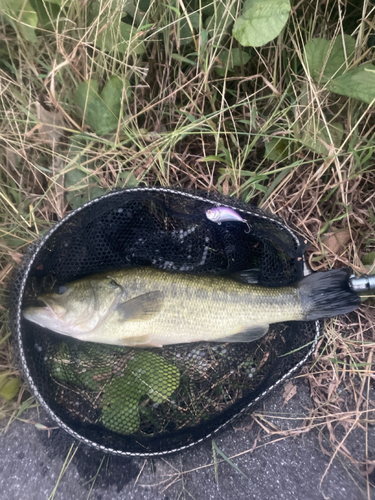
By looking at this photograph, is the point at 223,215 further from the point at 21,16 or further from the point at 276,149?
the point at 21,16

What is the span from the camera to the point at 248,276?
5.65 feet

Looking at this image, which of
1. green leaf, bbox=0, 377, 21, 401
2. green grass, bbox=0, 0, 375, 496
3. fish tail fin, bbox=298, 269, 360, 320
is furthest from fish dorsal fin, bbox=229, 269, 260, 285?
green leaf, bbox=0, 377, 21, 401

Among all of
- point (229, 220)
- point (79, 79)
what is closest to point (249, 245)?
A: point (229, 220)

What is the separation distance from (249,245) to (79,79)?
1340 mm

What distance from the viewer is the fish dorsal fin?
172cm

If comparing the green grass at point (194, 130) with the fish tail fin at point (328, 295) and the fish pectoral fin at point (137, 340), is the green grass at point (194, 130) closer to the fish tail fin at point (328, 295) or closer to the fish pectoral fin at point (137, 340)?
the fish tail fin at point (328, 295)

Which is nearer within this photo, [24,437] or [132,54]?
[132,54]

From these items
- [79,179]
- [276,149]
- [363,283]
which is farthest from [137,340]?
[276,149]

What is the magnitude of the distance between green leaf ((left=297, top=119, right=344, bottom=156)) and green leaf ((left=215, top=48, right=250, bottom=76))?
500 mm

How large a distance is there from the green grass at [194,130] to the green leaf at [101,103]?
0.01 metres

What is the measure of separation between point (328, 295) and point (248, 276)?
0.43m

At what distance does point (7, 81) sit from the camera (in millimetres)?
1701

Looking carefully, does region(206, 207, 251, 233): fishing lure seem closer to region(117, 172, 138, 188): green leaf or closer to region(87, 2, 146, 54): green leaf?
region(117, 172, 138, 188): green leaf

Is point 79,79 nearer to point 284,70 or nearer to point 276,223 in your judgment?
point 284,70
